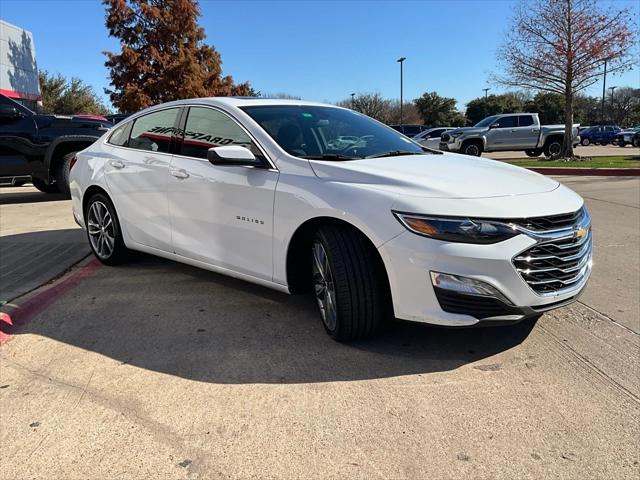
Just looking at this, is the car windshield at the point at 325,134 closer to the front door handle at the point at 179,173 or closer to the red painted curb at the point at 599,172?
the front door handle at the point at 179,173

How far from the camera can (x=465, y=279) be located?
110 inches

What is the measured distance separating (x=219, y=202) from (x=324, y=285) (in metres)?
1.04

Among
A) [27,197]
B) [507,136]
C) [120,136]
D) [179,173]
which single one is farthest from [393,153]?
[507,136]

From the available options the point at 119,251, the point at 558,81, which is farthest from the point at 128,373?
the point at 558,81

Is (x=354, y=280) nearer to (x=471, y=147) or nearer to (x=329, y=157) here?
(x=329, y=157)

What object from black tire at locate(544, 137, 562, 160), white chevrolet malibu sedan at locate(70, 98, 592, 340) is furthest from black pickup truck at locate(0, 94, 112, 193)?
black tire at locate(544, 137, 562, 160)

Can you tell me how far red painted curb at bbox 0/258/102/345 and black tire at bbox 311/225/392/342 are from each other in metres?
2.30

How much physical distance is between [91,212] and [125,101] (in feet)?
82.5

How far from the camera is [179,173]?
13.7ft

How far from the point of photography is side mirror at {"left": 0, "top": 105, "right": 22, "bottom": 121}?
345 inches

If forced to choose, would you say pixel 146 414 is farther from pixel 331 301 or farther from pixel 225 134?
pixel 225 134

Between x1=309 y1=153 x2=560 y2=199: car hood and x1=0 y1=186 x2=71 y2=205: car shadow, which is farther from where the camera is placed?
x1=0 y1=186 x2=71 y2=205: car shadow

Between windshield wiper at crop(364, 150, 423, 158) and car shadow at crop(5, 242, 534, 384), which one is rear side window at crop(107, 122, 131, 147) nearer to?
car shadow at crop(5, 242, 534, 384)

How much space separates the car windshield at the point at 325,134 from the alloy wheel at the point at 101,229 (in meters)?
2.01
